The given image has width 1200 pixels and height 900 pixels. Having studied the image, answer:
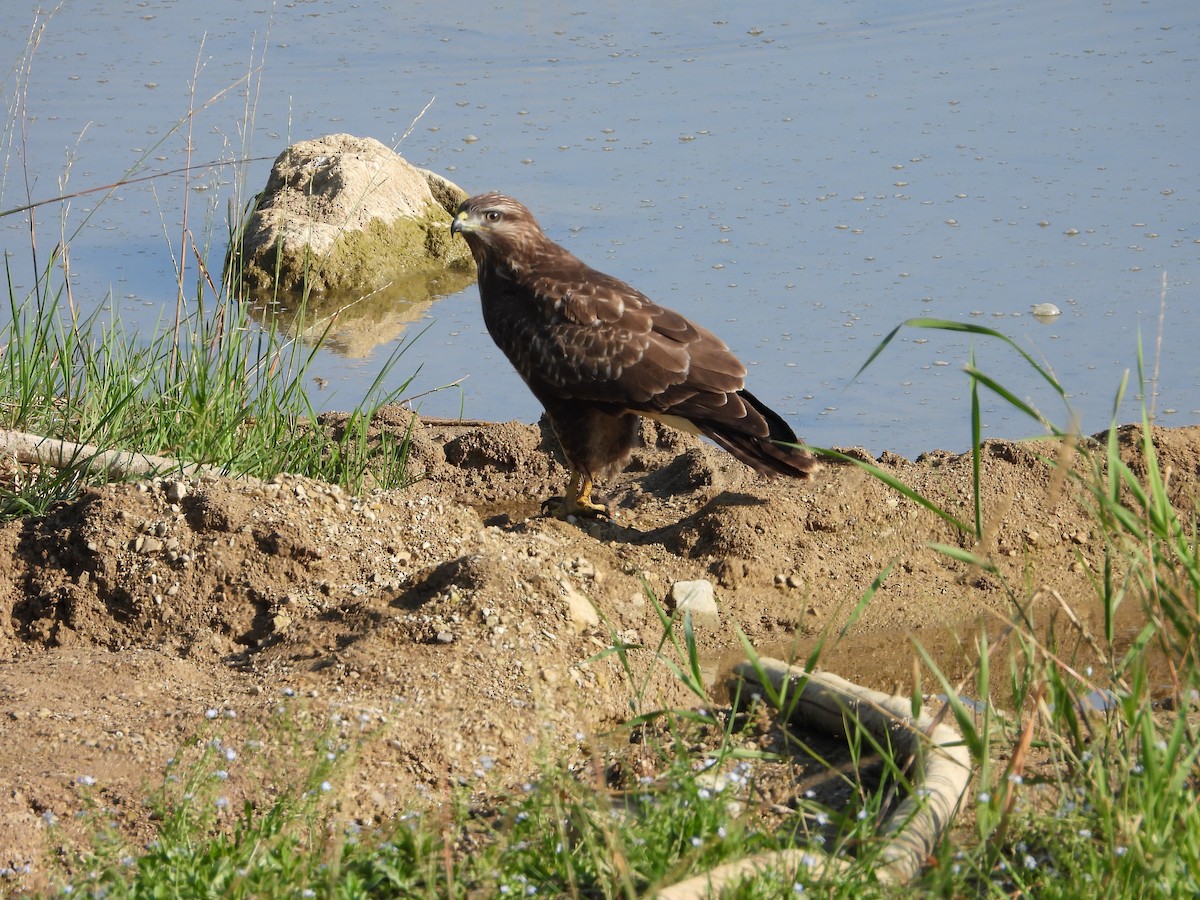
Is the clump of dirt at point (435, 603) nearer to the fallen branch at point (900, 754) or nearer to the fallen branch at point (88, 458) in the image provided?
the fallen branch at point (900, 754)

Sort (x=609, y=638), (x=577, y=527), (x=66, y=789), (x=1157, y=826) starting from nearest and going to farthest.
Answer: (x=1157, y=826) < (x=66, y=789) < (x=609, y=638) < (x=577, y=527)

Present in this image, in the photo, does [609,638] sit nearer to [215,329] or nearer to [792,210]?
[215,329]

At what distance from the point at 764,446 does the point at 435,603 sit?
1.81m

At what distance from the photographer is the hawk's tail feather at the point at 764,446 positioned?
5.95 m

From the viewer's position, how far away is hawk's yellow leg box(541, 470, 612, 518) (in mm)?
6324

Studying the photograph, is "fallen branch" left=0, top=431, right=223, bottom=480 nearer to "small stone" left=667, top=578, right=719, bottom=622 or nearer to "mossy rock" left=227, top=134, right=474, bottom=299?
"small stone" left=667, top=578, right=719, bottom=622

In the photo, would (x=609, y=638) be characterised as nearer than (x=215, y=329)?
Yes

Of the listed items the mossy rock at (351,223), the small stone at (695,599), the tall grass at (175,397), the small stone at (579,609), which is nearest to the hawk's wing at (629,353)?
the tall grass at (175,397)

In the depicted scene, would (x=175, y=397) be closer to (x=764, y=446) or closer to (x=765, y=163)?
(x=764, y=446)

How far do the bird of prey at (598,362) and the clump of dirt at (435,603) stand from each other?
0.77ft

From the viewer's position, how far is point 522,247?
22.7ft

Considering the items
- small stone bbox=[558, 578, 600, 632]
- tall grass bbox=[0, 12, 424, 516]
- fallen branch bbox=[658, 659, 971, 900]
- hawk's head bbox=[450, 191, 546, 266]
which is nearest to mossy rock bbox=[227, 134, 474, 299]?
hawk's head bbox=[450, 191, 546, 266]

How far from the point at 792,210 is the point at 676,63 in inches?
143

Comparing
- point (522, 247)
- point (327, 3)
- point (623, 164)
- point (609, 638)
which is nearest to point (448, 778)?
point (609, 638)
